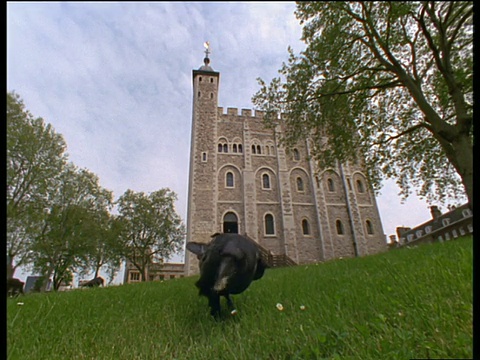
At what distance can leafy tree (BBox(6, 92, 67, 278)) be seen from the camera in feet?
55.4

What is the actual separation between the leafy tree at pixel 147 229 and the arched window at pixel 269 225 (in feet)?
30.1

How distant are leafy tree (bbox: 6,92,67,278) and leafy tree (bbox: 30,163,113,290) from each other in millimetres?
1588

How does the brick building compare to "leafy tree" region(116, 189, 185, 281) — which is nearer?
"leafy tree" region(116, 189, 185, 281)

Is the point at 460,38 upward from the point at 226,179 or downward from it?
downward

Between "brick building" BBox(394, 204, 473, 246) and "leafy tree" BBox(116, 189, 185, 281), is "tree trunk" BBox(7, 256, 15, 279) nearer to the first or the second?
"leafy tree" BBox(116, 189, 185, 281)

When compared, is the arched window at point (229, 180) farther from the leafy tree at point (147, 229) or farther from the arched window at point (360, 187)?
the arched window at point (360, 187)

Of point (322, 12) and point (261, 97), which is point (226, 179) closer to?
point (261, 97)

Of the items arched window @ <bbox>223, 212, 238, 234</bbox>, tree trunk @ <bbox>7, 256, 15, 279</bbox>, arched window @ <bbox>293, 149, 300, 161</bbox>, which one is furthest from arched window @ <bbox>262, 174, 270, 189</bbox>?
tree trunk @ <bbox>7, 256, 15, 279</bbox>

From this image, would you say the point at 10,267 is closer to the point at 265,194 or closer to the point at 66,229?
the point at 66,229

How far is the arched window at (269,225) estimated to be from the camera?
28094 mm

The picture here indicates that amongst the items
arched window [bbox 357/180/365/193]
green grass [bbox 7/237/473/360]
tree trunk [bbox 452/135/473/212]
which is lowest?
green grass [bbox 7/237/473/360]

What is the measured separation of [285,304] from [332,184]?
3005 cm

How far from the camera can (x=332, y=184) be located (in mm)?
32062
